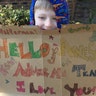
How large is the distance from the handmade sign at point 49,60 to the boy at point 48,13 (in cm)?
36

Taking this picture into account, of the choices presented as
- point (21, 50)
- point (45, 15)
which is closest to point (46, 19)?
point (45, 15)

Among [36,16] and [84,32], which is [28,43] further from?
[36,16]

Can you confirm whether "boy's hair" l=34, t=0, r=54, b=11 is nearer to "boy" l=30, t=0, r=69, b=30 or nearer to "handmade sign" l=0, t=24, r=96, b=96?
"boy" l=30, t=0, r=69, b=30

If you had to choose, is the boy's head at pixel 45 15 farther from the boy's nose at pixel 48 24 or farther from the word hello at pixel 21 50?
the word hello at pixel 21 50

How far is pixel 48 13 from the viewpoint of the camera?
2305 mm

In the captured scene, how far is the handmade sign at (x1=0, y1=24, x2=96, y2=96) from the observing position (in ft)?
6.19

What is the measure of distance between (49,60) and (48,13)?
1.59 feet

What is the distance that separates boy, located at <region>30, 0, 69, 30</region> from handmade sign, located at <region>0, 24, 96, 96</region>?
0.36m

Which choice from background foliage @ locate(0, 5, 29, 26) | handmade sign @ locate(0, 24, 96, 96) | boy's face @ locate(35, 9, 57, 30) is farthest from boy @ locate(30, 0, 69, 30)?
background foliage @ locate(0, 5, 29, 26)

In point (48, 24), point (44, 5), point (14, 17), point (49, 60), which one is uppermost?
point (44, 5)

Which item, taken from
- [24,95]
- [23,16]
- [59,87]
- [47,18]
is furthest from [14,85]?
[23,16]

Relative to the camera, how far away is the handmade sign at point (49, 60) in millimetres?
1886

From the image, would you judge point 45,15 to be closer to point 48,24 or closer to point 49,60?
point 48,24

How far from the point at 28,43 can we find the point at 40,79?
7.8 inches
